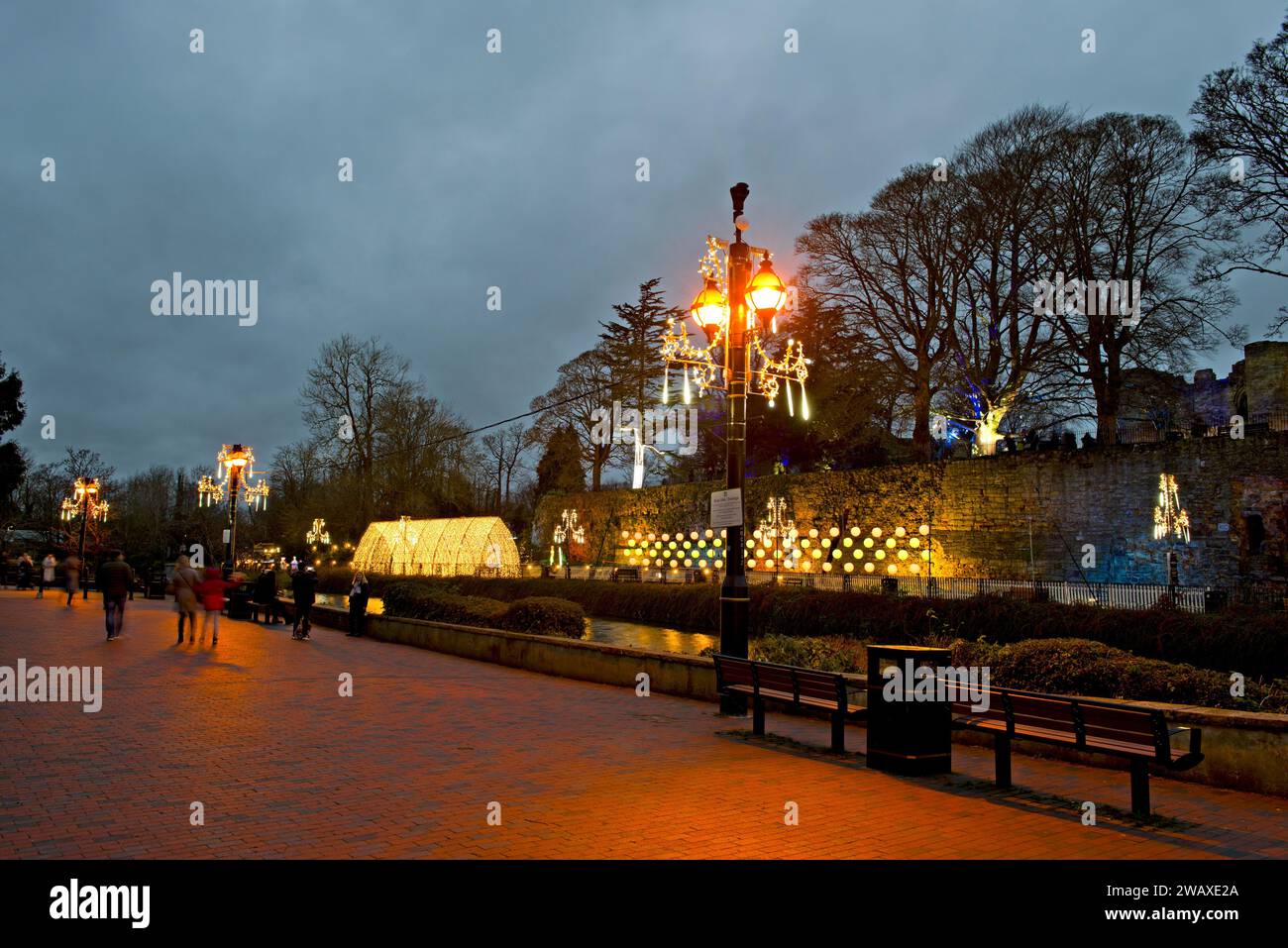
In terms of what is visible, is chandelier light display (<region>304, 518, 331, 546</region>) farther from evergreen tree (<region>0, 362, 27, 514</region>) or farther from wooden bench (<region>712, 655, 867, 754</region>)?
wooden bench (<region>712, 655, 867, 754</region>)

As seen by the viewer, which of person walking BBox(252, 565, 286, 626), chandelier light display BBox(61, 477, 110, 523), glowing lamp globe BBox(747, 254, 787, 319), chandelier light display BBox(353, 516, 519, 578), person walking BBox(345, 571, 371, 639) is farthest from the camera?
chandelier light display BBox(61, 477, 110, 523)

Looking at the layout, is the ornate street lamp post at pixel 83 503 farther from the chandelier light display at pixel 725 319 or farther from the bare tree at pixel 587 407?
the chandelier light display at pixel 725 319

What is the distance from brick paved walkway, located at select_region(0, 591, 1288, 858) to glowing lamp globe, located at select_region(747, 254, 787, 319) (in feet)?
16.0

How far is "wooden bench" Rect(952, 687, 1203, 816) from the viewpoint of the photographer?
20.1 feet

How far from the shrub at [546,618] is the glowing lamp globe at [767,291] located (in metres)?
8.44

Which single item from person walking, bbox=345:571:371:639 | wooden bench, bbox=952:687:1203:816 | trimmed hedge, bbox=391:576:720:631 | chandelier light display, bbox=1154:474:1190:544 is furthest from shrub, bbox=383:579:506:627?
chandelier light display, bbox=1154:474:1190:544

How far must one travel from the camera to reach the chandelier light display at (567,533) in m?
51.4

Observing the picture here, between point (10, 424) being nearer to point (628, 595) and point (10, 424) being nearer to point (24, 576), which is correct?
point (24, 576)

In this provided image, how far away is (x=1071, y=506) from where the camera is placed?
30062 millimetres

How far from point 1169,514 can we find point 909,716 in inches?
959

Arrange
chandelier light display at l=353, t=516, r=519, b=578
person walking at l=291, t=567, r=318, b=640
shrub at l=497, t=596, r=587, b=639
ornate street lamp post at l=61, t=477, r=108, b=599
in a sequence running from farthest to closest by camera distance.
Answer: ornate street lamp post at l=61, t=477, r=108, b=599 → chandelier light display at l=353, t=516, r=519, b=578 → person walking at l=291, t=567, r=318, b=640 → shrub at l=497, t=596, r=587, b=639

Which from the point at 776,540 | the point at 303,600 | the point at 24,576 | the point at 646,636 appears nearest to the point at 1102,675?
the point at 303,600

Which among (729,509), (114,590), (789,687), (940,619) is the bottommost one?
(940,619)

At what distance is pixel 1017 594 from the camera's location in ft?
75.5
